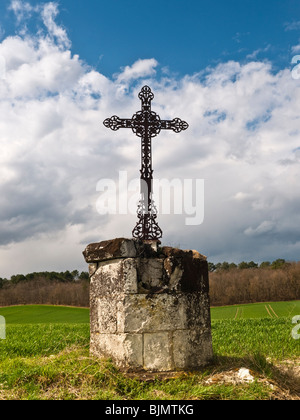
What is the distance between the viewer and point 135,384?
4598 mm

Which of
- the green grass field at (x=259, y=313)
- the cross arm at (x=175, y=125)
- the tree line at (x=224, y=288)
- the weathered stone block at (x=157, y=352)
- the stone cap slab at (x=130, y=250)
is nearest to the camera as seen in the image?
the weathered stone block at (x=157, y=352)

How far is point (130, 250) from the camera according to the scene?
509cm

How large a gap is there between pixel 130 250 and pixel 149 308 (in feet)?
2.58

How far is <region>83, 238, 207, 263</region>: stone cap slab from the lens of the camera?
5090 mm

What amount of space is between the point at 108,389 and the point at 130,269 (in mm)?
1440

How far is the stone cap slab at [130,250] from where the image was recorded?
16.7 ft

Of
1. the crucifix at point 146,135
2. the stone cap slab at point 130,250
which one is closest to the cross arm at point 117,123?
the crucifix at point 146,135

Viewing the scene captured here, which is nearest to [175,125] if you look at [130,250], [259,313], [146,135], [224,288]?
[146,135]

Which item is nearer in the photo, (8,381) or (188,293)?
(8,381)

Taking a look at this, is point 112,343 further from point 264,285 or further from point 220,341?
point 264,285

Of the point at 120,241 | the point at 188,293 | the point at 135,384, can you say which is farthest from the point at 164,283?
the point at 135,384

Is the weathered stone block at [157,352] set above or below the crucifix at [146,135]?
below

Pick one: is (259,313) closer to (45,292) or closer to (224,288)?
(224,288)

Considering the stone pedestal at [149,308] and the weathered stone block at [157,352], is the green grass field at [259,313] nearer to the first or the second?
the stone pedestal at [149,308]
